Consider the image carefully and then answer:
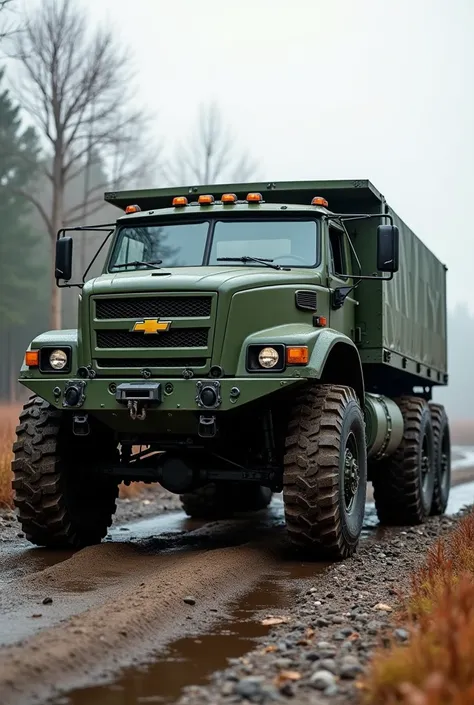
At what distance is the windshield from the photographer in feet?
29.7

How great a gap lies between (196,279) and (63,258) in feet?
6.58

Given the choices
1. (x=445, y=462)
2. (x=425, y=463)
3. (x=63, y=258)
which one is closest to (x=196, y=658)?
(x=63, y=258)

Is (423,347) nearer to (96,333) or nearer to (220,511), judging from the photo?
(220,511)

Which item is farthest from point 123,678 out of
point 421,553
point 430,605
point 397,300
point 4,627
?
point 397,300

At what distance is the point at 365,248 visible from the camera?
34.3ft

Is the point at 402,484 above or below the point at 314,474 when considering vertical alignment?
below

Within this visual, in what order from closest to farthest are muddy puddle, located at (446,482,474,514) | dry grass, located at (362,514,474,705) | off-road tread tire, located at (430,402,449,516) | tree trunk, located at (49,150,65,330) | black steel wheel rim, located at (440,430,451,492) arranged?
dry grass, located at (362,514,474,705) → off-road tread tire, located at (430,402,449,516) → black steel wheel rim, located at (440,430,451,492) → muddy puddle, located at (446,482,474,514) → tree trunk, located at (49,150,65,330)

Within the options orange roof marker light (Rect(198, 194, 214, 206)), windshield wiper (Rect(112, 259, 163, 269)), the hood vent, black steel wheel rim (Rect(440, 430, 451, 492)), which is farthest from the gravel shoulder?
black steel wheel rim (Rect(440, 430, 451, 492))

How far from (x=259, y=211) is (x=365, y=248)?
1661mm

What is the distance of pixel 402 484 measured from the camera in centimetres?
1165

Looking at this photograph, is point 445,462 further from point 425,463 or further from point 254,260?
point 254,260

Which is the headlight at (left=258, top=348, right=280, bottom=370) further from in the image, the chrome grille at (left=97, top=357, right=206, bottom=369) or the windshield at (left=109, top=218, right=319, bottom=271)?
the windshield at (left=109, top=218, right=319, bottom=271)

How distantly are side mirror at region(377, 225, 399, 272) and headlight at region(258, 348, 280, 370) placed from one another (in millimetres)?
1593

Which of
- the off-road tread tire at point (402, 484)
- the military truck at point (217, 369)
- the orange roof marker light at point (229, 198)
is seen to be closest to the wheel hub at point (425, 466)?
the off-road tread tire at point (402, 484)
